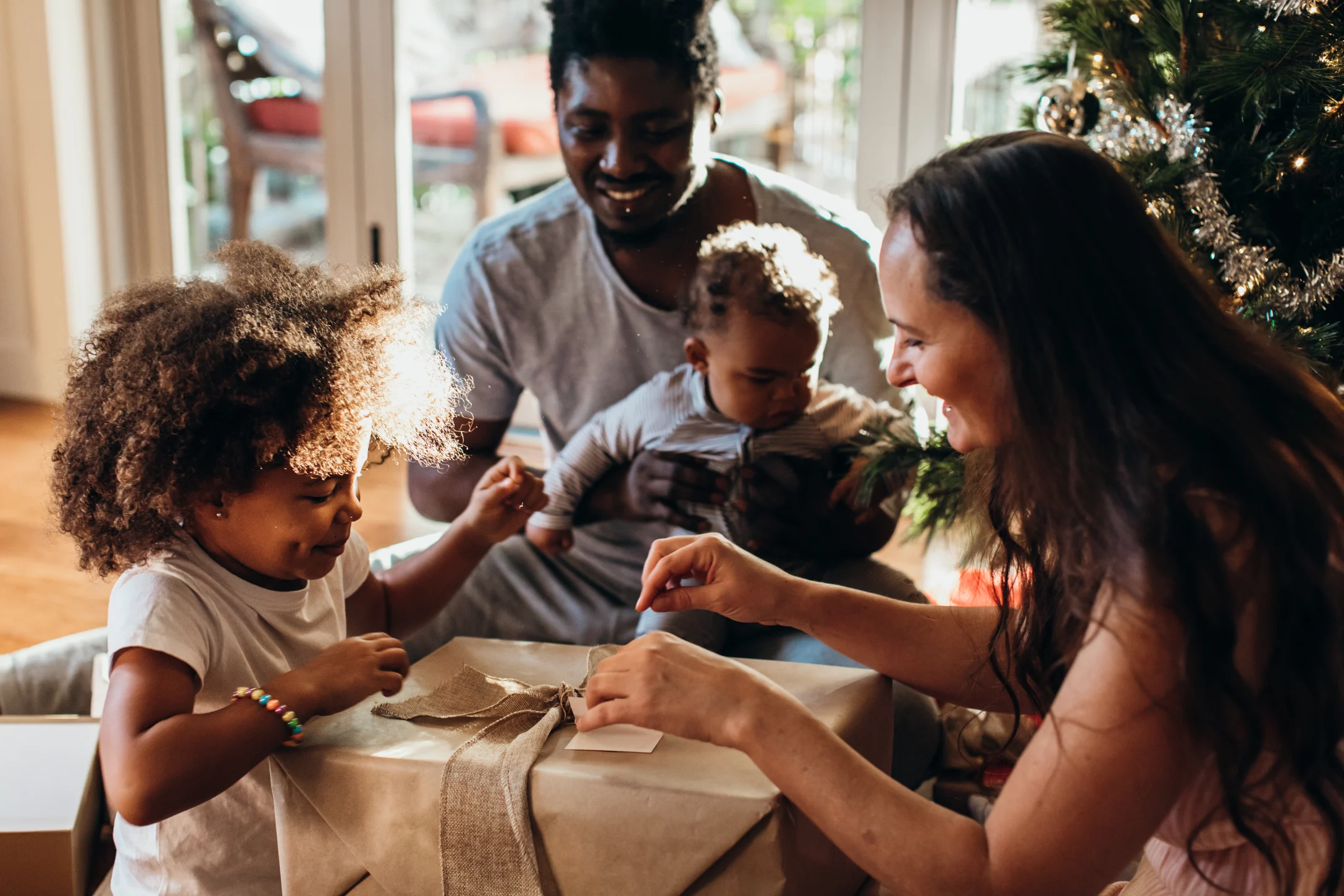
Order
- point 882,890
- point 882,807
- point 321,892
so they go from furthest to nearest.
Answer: point 882,890 → point 321,892 → point 882,807

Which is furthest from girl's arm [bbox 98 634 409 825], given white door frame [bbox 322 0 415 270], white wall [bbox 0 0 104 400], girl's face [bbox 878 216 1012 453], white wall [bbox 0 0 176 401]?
white wall [bbox 0 0 176 401]

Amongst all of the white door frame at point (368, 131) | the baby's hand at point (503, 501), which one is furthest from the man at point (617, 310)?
the white door frame at point (368, 131)

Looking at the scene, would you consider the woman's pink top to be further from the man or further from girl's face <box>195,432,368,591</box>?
girl's face <box>195,432,368,591</box>

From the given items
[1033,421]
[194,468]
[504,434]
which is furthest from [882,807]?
[504,434]

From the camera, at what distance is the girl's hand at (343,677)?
3.03 feet

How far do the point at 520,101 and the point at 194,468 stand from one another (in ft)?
7.36

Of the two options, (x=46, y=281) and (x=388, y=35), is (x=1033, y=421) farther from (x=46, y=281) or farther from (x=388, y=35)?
(x=46, y=281)

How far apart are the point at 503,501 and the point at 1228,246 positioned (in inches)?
30.7

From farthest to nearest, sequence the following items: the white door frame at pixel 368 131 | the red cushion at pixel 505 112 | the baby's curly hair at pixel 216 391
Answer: the white door frame at pixel 368 131 < the red cushion at pixel 505 112 < the baby's curly hair at pixel 216 391

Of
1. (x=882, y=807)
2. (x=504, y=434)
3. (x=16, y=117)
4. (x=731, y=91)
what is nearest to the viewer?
(x=882, y=807)

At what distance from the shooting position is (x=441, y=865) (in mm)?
837

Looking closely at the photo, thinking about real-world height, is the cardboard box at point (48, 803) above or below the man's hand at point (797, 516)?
below

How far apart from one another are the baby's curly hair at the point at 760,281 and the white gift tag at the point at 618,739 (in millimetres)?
609

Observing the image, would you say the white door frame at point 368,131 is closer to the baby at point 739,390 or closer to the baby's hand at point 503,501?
the baby at point 739,390
